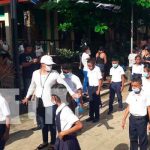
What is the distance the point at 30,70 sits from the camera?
42.2ft

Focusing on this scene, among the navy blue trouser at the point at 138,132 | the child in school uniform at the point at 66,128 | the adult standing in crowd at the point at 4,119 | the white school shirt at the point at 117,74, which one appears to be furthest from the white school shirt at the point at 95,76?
the child in school uniform at the point at 66,128

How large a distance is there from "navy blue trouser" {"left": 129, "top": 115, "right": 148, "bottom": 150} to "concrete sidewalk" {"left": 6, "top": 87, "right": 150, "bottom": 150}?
97 centimetres

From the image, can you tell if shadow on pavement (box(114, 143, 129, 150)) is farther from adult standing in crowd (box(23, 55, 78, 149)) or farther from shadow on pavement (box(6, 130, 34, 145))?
shadow on pavement (box(6, 130, 34, 145))

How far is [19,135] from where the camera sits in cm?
1014

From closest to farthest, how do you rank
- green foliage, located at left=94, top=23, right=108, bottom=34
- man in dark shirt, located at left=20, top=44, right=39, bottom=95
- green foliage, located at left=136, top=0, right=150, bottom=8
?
man in dark shirt, located at left=20, top=44, right=39, bottom=95
green foliage, located at left=94, top=23, right=108, bottom=34
green foliage, located at left=136, top=0, right=150, bottom=8

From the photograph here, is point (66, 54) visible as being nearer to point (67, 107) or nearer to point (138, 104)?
point (138, 104)

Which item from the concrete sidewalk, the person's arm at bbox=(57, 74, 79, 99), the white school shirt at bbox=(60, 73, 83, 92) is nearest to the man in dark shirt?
the concrete sidewalk

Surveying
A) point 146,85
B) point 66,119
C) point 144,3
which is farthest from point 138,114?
point 144,3

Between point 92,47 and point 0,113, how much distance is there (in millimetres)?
13547

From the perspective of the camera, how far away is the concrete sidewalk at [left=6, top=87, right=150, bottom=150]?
9.25 meters

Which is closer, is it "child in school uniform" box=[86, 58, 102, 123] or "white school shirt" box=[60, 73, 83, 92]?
"white school shirt" box=[60, 73, 83, 92]

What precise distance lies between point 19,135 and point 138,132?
332 cm

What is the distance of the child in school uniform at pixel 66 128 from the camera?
6.55 m

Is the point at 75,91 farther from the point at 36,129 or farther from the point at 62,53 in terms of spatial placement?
the point at 62,53
